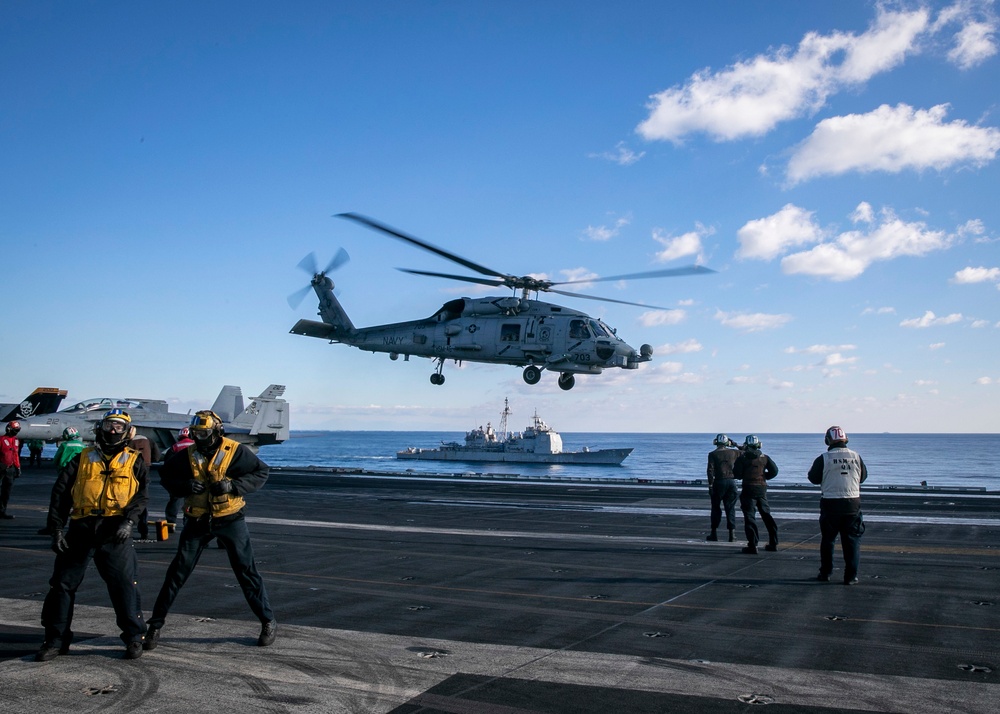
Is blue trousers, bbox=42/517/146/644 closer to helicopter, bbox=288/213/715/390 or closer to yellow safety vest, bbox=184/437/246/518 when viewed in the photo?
yellow safety vest, bbox=184/437/246/518

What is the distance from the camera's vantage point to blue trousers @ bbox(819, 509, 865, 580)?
9.79m

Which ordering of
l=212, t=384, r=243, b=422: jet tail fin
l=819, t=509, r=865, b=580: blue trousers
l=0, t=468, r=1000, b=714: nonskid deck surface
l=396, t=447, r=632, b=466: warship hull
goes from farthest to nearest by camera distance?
l=396, t=447, r=632, b=466: warship hull < l=212, t=384, r=243, b=422: jet tail fin < l=819, t=509, r=865, b=580: blue trousers < l=0, t=468, r=1000, b=714: nonskid deck surface

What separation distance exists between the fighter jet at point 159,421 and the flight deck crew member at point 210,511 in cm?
2615

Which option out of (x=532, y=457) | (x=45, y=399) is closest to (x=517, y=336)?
(x=45, y=399)

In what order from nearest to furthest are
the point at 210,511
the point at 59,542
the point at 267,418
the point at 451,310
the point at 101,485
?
the point at 59,542 < the point at 101,485 < the point at 210,511 < the point at 451,310 < the point at 267,418

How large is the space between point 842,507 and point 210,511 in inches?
317

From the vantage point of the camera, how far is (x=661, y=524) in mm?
17422

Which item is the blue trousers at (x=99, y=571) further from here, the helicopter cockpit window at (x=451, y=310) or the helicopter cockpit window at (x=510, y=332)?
the helicopter cockpit window at (x=451, y=310)

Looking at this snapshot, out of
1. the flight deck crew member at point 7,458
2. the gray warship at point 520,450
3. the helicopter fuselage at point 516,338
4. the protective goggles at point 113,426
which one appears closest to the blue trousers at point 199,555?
the protective goggles at point 113,426

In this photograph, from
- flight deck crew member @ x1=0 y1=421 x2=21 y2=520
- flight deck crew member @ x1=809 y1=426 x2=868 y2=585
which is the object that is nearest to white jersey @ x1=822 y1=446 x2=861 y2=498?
flight deck crew member @ x1=809 y1=426 x2=868 y2=585

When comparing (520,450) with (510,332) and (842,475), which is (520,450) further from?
(842,475)

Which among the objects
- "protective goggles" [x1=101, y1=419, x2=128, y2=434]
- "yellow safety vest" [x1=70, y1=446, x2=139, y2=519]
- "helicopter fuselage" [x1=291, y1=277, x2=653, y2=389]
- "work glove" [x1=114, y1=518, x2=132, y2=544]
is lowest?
"work glove" [x1=114, y1=518, x2=132, y2=544]

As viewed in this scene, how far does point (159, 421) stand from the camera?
118 feet

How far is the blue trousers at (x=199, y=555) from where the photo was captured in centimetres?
649
